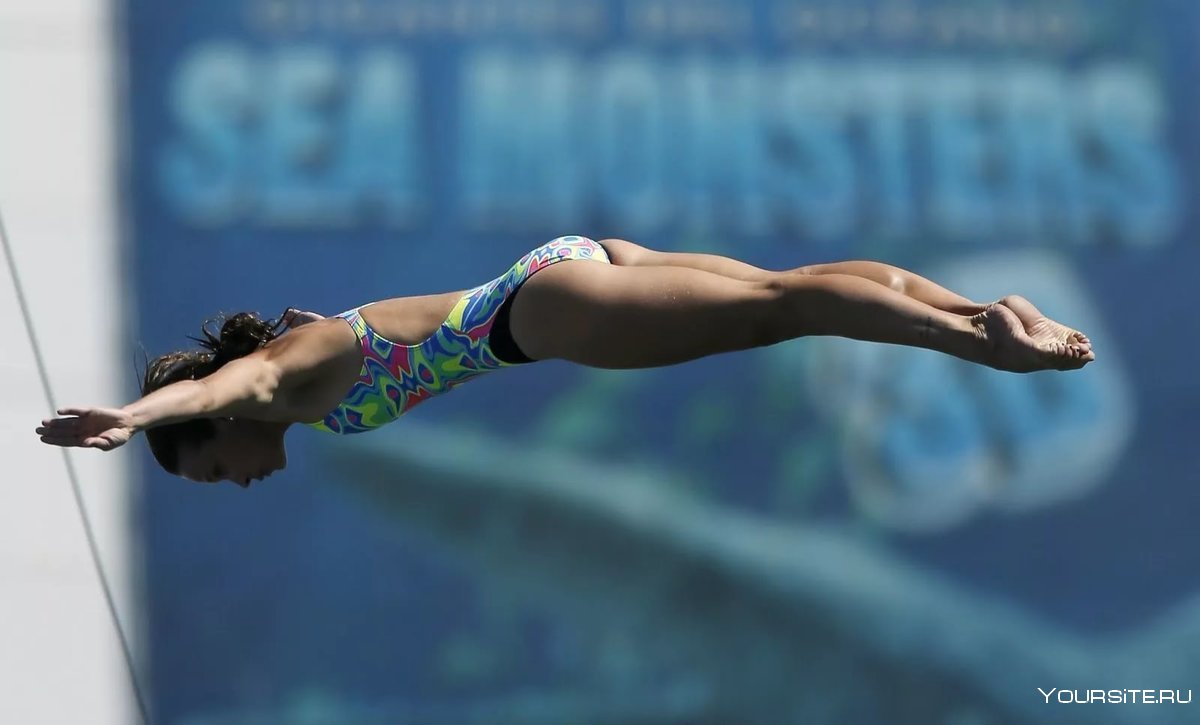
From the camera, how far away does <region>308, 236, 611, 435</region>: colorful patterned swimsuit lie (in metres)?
3.38

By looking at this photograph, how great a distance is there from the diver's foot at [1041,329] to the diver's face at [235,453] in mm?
1614

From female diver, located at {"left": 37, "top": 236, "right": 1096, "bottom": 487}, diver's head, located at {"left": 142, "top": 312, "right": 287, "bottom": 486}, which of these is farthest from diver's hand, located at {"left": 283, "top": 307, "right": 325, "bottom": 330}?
diver's head, located at {"left": 142, "top": 312, "right": 287, "bottom": 486}

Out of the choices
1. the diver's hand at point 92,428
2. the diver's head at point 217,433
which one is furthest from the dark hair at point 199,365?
the diver's hand at point 92,428

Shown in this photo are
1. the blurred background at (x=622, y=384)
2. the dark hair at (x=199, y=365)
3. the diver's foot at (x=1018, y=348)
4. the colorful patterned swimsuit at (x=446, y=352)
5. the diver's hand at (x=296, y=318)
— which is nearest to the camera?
the diver's foot at (x=1018, y=348)

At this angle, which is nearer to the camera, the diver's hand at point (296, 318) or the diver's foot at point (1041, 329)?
the diver's foot at point (1041, 329)

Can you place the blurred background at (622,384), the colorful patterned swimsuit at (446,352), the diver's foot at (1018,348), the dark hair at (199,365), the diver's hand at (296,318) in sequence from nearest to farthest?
the diver's foot at (1018,348) → the colorful patterned swimsuit at (446,352) → the dark hair at (199,365) → the diver's hand at (296,318) → the blurred background at (622,384)

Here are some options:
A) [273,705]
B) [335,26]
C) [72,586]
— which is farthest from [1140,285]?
[72,586]

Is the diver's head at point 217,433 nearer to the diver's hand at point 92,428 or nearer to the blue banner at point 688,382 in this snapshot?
the diver's hand at point 92,428

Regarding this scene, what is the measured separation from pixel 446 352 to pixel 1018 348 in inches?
49.5

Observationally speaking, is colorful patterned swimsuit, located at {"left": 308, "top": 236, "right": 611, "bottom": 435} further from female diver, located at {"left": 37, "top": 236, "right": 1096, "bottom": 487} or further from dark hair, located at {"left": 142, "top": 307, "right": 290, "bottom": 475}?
dark hair, located at {"left": 142, "top": 307, "right": 290, "bottom": 475}

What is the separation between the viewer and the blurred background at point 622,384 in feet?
16.8

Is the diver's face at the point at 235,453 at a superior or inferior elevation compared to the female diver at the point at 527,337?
inferior

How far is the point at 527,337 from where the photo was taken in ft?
11.0

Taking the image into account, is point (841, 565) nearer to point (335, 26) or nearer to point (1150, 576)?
point (1150, 576)
